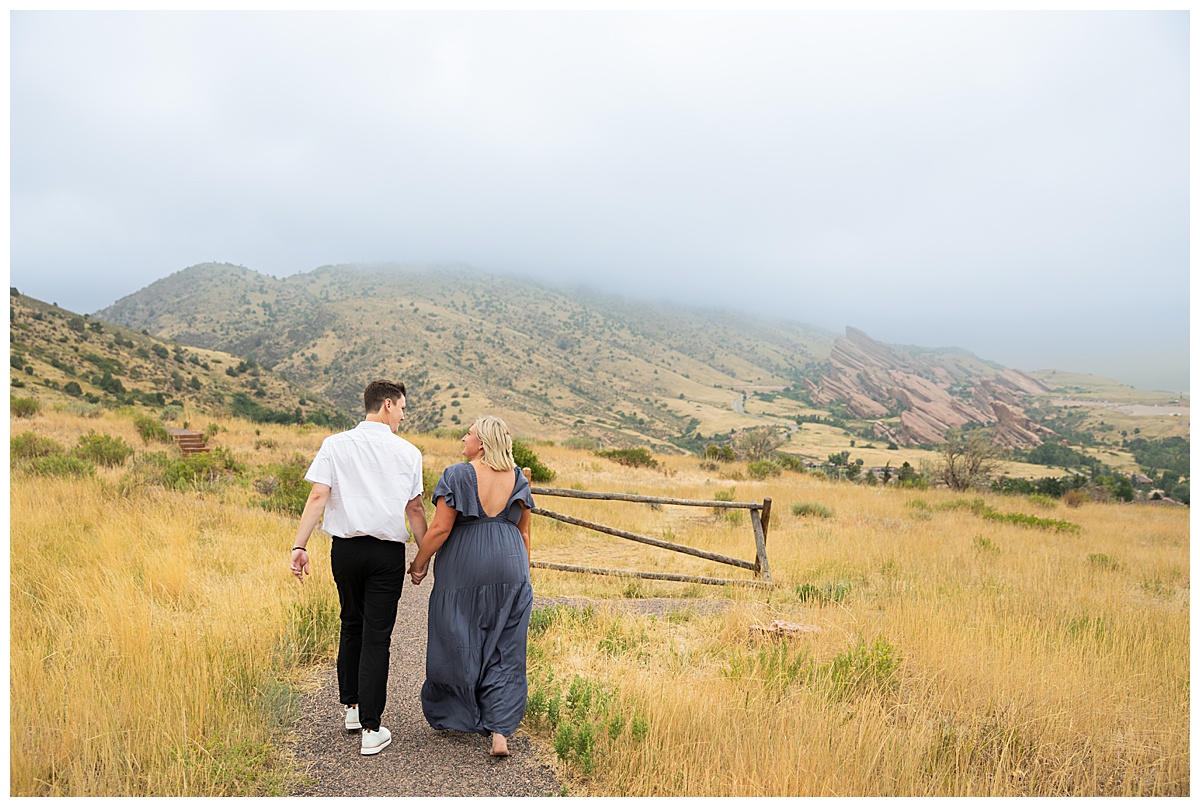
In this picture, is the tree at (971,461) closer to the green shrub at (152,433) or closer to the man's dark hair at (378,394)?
the green shrub at (152,433)

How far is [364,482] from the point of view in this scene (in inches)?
139

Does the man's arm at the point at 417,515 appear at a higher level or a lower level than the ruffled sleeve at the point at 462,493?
lower

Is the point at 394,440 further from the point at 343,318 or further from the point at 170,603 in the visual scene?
the point at 343,318

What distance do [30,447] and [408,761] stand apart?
1482 cm

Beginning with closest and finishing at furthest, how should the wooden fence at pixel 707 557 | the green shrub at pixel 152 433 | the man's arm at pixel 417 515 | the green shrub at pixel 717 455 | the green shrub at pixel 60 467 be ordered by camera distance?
the man's arm at pixel 417 515
the wooden fence at pixel 707 557
the green shrub at pixel 60 467
the green shrub at pixel 152 433
the green shrub at pixel 717 455

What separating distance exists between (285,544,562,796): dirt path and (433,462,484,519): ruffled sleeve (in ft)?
4.61

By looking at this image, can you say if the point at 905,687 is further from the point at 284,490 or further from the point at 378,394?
the point at 284,490

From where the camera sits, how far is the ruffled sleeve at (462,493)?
376cm

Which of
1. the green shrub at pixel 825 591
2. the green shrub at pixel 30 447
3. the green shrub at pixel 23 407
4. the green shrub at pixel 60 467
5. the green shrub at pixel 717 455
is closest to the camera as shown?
the green shrub at pixel 825 591

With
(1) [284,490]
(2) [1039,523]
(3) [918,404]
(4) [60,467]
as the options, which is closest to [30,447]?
(4) [60,467]

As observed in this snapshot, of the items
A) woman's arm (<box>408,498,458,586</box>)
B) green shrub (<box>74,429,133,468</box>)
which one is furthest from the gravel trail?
green shrub (<box>74,429,133,468</box>)

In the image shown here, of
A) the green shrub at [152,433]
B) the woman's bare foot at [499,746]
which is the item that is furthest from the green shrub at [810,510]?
the green shrub at [152,433]

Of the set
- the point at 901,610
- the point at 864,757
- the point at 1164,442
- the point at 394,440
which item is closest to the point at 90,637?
the point at 394,440

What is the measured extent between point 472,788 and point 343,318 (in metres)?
122
